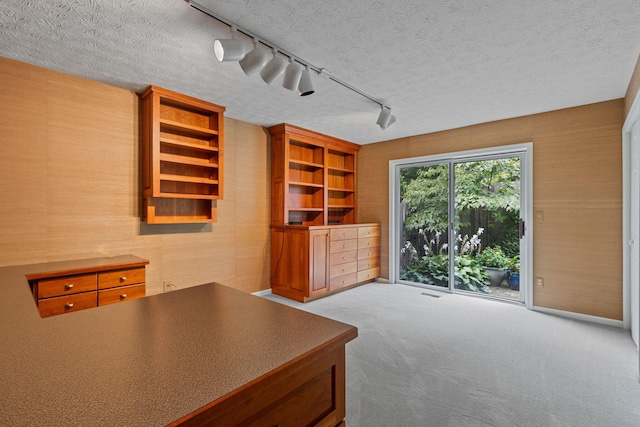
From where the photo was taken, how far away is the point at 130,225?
10.5 ft

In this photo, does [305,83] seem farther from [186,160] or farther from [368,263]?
[368,263]

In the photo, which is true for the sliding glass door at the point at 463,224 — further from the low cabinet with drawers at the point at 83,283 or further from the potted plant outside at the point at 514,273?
the low cabinet with drawers at the point at 83,283

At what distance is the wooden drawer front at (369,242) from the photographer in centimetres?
506

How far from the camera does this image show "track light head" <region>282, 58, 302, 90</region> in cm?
238

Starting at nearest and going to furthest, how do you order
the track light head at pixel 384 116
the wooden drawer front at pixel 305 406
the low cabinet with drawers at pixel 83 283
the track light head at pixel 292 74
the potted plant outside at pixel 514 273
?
the wooden drawer front at pixel 305 406 < the low cabinet with drawers at pixel 83 283 < the track light head at pixel 292 74 < the track light head at pixel 384 116 < the potted plant outside at pixel 514 273

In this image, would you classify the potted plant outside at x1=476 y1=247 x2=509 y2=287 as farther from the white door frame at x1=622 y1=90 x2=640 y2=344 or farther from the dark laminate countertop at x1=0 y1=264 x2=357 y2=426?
the dark laminate countertop at x1=0 y1=264 x2=357 y2=426

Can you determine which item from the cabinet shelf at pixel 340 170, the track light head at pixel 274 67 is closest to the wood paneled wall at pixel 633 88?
the track light head at pixel 274 67

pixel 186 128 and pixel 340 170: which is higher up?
pixel 186 128

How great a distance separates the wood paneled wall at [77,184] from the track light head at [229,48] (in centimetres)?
175

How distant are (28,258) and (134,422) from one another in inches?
115

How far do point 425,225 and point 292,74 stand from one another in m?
3.50

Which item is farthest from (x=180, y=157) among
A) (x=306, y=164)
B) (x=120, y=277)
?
(x=306, y=164)

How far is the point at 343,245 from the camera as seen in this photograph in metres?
4.74

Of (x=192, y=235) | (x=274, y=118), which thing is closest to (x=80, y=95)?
(x=192, y=235)
